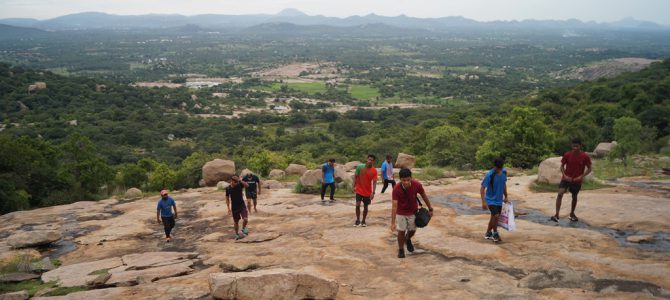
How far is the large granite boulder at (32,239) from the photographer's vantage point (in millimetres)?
11953

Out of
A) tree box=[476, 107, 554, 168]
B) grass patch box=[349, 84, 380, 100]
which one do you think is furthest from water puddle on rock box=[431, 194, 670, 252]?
grass patch box=[349, 84, 380, 100]

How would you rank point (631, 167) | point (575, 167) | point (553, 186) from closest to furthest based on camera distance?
point (575, 167) → point (553, 186) → point (631, 167)

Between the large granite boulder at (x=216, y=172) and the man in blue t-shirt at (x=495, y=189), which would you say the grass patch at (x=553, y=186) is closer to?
the man in blue t-shirt at (x=495, y=189)

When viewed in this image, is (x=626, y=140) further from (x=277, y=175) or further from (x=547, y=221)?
(x=277, y=175)

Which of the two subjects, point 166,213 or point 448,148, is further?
point 448,148

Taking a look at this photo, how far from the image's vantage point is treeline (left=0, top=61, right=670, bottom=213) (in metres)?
23.8

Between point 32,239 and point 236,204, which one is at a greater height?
point 236,204

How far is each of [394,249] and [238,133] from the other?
66.8 metres

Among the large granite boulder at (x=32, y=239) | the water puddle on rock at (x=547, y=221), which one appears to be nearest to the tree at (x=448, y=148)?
the water puddle on rock at (x=547, y=221)

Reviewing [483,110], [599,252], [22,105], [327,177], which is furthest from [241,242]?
[22,105]

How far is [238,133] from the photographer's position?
74.3 metres

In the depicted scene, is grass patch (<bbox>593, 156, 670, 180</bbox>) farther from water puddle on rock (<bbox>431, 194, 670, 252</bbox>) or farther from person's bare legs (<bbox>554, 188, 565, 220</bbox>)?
person's bare legs (<bbox>554, 188, 565, 220</bbox>)

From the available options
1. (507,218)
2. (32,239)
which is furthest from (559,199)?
(32,239)

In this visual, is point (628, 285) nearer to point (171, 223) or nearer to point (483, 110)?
point (171, 223)
